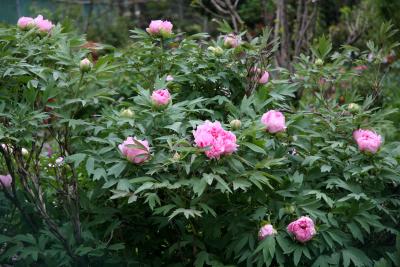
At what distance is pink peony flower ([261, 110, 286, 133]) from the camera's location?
6.91 feet

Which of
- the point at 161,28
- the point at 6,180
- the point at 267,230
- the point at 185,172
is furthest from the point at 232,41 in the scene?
the point at 6,180

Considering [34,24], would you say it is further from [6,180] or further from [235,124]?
[235,124]

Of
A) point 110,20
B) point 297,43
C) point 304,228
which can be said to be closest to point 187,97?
point 304,228

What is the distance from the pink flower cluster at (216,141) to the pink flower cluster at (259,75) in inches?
28.7

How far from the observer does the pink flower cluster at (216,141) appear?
1.90 meters

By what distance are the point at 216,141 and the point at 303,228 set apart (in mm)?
428

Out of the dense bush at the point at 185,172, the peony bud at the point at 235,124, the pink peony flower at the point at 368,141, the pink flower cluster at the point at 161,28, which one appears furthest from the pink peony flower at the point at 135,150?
the pink peony flower at the point at 368,141

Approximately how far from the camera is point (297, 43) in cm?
469

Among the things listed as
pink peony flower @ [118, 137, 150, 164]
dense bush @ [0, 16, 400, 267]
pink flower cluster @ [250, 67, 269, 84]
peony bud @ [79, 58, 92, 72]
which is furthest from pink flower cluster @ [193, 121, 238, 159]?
pink flower cluster @ [250, 67, 269, 84]

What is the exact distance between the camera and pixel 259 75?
2.61m

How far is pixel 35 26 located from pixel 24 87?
308 mm

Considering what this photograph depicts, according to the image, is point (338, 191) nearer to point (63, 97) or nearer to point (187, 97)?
point (187, 97)

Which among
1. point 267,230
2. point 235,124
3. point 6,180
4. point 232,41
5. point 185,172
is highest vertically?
point 232,41

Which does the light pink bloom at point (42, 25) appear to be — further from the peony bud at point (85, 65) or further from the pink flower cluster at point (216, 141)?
the pink flower cluster at point (216, 141)
